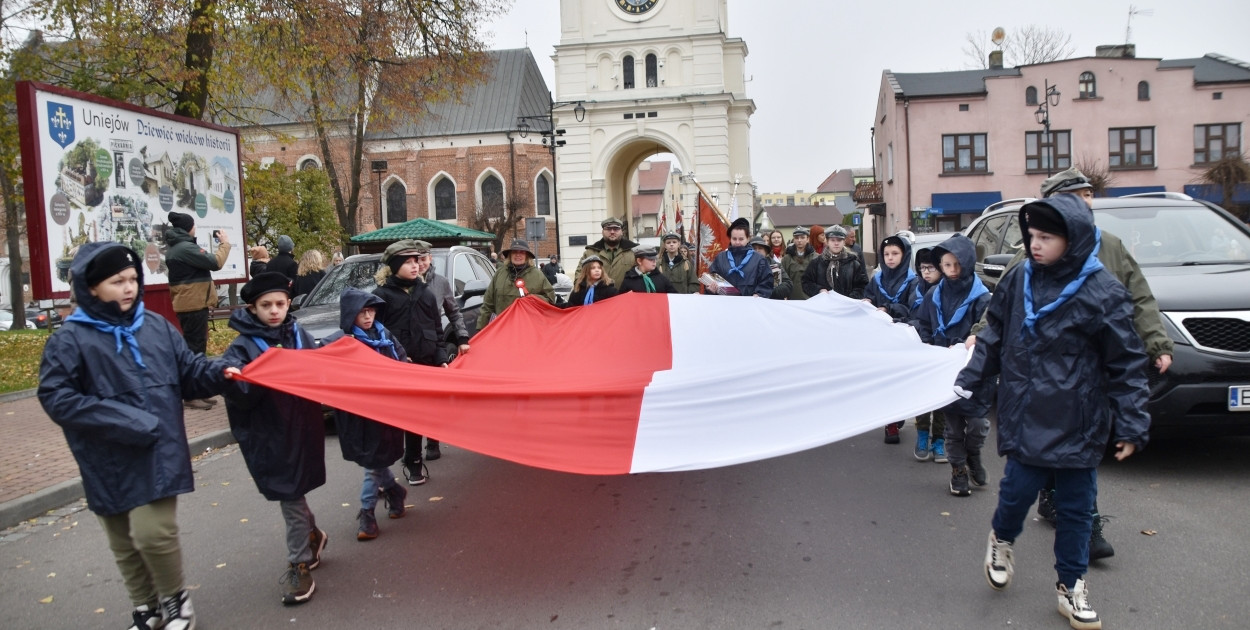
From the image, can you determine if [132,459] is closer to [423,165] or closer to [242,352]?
[242,352]

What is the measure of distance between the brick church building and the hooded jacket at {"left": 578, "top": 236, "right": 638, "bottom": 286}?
50.5 metres

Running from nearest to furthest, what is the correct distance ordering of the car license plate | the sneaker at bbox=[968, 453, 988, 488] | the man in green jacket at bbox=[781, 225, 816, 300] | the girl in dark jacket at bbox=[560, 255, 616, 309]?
the car license plate < the sneaker at bbox=[968, 453, 988, 488] < the girl in dark jacket at bbox=[560, 255, 616, 309] < the man in green jacket at bbox=[781, 225, 816, 300]

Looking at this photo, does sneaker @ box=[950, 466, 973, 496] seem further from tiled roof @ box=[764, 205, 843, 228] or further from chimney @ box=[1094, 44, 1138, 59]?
tiled roof @ box=[764, 205, 843, 228]

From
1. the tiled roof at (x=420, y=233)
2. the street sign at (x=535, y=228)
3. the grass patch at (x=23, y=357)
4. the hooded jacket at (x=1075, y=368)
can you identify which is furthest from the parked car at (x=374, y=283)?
the tiled roof at (x=420, y=233)

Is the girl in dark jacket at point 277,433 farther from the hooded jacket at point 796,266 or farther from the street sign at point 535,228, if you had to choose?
the street sign at point 535,228

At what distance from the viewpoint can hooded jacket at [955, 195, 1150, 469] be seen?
381 cm

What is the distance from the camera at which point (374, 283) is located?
1077cm

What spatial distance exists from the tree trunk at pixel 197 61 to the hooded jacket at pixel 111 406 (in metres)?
11.3

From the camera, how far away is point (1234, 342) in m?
5.88

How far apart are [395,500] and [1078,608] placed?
13.6 feet

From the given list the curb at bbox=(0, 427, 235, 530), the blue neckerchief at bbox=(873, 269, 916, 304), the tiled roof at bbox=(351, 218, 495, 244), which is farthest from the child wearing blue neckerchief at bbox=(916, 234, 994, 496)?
the tiled roof at bbox=(351, 218, 495, 244)

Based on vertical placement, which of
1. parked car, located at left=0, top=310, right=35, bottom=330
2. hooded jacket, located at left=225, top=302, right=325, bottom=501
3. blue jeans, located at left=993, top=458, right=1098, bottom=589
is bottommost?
parked car, located at left=0, top=310, right=35, bottom=330

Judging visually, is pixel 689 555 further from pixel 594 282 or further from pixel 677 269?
pixel 677 269

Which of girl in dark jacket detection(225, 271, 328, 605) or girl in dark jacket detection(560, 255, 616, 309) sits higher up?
girl in dark jacket detection(560, 255, 616, 309)
